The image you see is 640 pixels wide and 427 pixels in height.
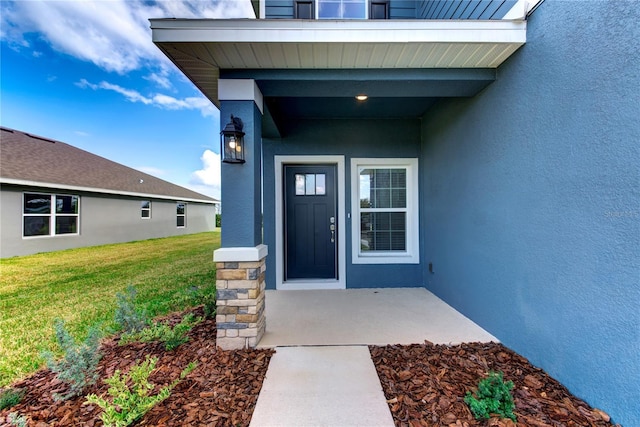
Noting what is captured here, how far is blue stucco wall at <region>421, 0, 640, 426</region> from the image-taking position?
59.9 inches

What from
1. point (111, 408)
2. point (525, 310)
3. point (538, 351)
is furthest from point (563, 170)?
point (111, 408)

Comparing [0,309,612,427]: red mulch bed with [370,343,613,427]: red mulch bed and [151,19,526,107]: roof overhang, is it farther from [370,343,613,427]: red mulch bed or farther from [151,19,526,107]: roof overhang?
[151,19,526,107]: roof overhang

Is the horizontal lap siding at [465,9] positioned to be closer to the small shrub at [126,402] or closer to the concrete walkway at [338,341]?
the concrete walkway at [338,341]

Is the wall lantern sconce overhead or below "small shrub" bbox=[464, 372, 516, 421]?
overhead

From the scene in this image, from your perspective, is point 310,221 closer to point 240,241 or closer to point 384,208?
point 384,208

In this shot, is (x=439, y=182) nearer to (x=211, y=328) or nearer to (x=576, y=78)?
(x=576, y=78)

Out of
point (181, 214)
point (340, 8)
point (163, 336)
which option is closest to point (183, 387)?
point (163, 336)

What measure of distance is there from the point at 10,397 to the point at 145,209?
12.0 metres

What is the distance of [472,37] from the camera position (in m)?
2.17

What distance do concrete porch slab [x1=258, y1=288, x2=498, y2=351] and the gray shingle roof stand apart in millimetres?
8908

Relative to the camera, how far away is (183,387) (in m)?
1.88

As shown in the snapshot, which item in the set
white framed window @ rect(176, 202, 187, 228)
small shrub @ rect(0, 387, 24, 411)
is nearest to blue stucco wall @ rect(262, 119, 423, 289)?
small shrub @ rect(0, 387, 24, 411)

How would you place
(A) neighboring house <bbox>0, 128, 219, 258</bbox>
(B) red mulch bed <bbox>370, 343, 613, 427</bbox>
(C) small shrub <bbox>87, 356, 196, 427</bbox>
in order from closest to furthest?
1. (C) small shrub <bbox>87, 356, 196, 427</bbox>
2. (B) red mulch bed <bbox>370, 343, 613, 427</bbox>
3. (A) neighboring house <bbox>0, 128, 219, 258</bbox>

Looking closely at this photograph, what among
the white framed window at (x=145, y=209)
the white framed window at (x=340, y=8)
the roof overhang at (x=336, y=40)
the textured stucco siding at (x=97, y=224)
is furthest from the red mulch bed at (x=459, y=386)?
the white framed window at (x=145, y=209)
